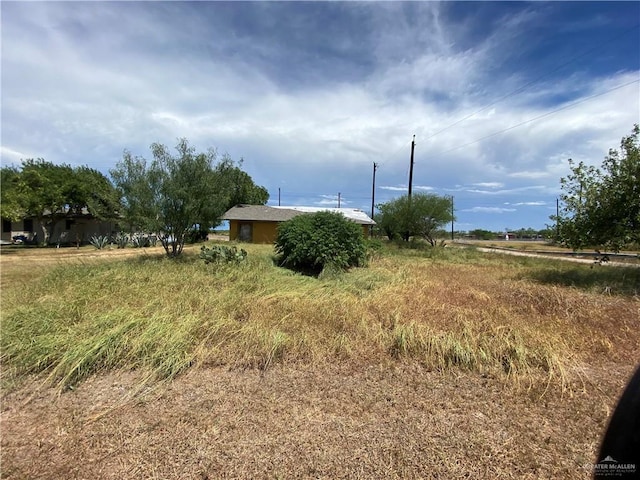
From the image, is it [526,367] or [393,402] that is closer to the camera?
[393,402]

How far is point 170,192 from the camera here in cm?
1267

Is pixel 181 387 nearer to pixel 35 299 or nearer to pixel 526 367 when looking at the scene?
pixel 526 367

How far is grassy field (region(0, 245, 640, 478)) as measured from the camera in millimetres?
2396

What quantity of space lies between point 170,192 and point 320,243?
239 inches

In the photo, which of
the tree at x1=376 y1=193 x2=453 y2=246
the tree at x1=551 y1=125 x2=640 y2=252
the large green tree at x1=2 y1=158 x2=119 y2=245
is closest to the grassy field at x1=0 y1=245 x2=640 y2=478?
the tree at x1=551 y1=125 x2=640 y2=252

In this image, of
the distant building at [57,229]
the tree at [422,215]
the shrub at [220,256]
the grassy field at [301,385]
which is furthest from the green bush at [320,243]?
the distant building at [57,229]

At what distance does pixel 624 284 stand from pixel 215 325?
1068 cm

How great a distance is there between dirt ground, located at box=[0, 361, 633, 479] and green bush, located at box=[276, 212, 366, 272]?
8189 millimetres

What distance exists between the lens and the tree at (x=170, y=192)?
12812 millimetres

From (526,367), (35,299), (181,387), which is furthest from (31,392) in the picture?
(526,367)

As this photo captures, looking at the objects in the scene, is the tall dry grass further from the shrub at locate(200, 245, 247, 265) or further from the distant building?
the distant building

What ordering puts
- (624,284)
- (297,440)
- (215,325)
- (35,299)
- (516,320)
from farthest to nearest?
1. (624,284)
2. (35,299)
3. (516,320)
4. (215,325)
5. (297,440)

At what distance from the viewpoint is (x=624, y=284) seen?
29.5 feet

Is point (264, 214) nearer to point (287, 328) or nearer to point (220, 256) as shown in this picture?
point (220, 256)
